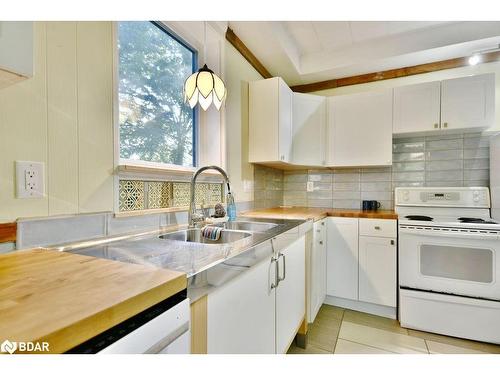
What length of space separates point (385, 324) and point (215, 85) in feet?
7.36

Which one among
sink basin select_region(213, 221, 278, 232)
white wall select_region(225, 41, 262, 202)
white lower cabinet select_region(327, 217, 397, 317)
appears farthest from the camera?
white lower cabinet select_region(327, 217, 397, 317)

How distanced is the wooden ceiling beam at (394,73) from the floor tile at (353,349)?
249 centimetres

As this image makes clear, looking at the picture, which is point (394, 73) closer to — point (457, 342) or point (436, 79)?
point (436, 79)

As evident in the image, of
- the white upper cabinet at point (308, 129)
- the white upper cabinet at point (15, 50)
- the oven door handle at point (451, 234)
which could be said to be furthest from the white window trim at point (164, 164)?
A: the oven door handle at point (451, 234)

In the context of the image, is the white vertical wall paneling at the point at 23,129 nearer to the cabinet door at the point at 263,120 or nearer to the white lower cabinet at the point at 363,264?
the cabinet door at the point at 263,120

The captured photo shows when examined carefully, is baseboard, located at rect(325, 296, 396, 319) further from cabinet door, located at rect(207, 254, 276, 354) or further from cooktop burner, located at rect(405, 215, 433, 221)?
cabinet door, located at rect(207, 254, 276, 354)

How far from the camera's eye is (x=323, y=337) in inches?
74.0

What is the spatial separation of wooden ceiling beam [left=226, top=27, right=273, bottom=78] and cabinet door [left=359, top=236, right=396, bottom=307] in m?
1.85

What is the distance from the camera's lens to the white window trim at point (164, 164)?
3.71 ft

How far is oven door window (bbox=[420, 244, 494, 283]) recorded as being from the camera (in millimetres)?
1806

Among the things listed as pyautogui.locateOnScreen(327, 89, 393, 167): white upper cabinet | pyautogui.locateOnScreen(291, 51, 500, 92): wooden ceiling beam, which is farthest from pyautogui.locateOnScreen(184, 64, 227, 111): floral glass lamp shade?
pyautogui.locateOnScreen(291, 51, 500, 92): wooden ceiling beam

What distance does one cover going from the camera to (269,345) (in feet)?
3.84

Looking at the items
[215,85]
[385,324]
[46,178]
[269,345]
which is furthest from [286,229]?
[385,324]

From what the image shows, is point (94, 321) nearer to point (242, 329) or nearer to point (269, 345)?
point (242, 329)
